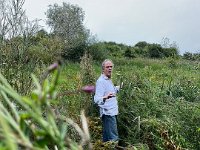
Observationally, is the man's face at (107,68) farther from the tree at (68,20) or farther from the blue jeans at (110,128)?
the tree at (68,20)

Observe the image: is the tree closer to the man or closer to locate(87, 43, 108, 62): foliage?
locate(87, 43, 108, 62): foliage

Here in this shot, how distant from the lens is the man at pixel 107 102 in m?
8.66

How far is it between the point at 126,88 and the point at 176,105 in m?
2.03

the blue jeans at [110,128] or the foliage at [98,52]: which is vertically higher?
the foliage at [98,52]

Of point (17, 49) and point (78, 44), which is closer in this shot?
point (17, 49)

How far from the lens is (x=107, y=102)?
890 cm

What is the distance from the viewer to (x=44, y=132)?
92cm

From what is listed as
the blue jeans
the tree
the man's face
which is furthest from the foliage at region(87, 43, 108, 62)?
the man's face

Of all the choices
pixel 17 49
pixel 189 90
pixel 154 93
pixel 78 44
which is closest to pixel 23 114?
pixel 17 49


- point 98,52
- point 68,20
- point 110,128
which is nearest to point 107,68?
Answer: point 110,128

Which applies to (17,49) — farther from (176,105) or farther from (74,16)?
(74,16)

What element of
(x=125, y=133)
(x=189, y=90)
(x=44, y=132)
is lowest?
(x=125, y=133)

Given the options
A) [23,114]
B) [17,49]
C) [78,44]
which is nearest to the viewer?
[23,114]

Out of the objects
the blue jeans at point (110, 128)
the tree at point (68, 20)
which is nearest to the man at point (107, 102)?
the blue jeans at point (110, 128)
